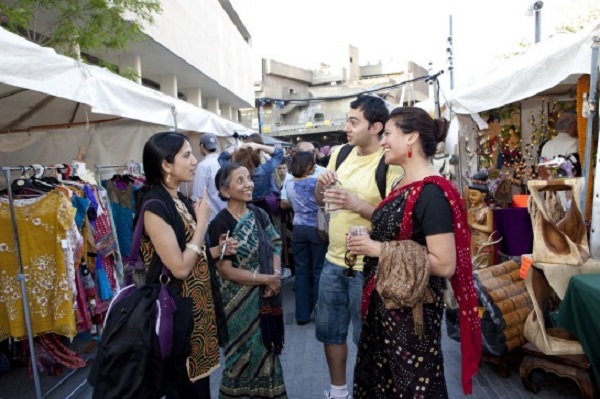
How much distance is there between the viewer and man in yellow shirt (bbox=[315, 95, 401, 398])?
2752mm

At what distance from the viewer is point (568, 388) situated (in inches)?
137

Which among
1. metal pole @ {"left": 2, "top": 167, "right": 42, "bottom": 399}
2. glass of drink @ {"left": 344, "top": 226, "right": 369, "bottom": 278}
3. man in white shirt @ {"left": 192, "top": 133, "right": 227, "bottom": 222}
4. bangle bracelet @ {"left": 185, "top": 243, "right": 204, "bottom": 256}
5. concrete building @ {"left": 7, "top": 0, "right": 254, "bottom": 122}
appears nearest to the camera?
glass of drink @ {"left": 344, "top": 226, "right": 369, "bottom": 278}

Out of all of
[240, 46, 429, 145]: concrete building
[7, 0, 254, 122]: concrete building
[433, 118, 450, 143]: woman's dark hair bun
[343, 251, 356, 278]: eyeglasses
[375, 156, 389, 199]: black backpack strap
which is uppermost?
[240, 46, 429, 145]: concrete building

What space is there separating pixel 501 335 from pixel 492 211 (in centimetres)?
198

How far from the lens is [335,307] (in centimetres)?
295

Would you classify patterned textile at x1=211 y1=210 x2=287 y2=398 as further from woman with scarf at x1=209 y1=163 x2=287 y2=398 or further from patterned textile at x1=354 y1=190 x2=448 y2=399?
patterned textile at x1=354 y1=190 x2=448 y2=399

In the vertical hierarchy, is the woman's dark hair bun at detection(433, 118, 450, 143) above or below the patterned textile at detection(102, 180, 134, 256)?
above

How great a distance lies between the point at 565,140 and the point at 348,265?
13.3ft

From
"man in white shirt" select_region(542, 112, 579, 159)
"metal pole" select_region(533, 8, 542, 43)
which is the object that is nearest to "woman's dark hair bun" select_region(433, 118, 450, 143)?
"man in white shirt" select_region(542, 112, 579, 159)

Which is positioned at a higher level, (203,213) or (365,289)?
(203,213)

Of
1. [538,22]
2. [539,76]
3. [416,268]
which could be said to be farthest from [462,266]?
[538,22]

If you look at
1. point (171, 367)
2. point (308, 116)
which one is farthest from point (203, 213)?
point (308, 116)

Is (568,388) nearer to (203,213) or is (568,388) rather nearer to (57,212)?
(203,213)

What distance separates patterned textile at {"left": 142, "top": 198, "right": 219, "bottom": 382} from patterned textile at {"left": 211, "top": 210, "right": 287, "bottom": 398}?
33cm
